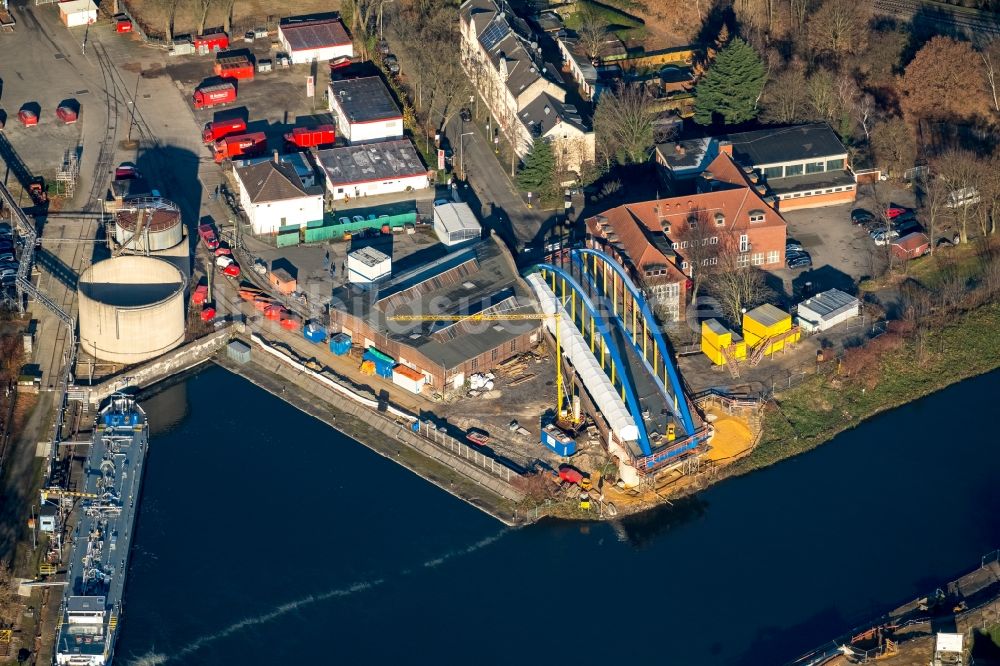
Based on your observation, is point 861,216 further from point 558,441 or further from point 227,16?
point 227,16

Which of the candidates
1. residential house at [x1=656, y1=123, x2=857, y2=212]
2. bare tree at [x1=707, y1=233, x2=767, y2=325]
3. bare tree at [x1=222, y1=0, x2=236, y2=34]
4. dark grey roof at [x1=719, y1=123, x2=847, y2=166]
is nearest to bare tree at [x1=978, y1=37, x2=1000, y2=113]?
dark grey roof at [x1=719, y1=123, x2=847, y2=166]

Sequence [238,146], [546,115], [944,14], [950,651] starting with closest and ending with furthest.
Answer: [950,651]
[546,115]
[238,146]
[944,14]

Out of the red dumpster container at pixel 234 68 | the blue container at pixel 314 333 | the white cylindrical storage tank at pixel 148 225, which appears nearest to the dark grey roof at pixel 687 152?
the blue container at pixel 314 333

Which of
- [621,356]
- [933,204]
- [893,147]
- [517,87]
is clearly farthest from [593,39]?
[621,356]

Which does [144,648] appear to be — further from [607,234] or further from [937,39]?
[937,39]

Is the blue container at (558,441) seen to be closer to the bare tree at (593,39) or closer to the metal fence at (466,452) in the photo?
the metal fence at (466,452)

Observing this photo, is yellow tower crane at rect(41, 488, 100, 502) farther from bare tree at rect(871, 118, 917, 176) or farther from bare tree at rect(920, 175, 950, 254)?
bare tree at rect(871, 118, 917, 176)

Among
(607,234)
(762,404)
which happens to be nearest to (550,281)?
(607,234)
